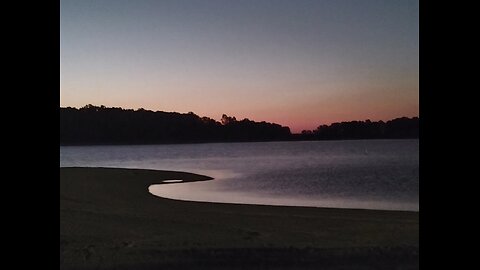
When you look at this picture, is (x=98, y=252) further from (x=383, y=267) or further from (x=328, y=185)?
(x=328, y=185)

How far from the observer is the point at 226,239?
6352mm

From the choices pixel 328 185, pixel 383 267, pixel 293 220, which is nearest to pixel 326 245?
pixel 383 267

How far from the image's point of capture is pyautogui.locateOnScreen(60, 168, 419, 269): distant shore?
5066 mm

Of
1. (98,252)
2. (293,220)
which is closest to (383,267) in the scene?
(98,252)

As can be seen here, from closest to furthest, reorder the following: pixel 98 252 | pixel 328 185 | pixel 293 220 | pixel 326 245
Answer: pixel 98 252 → pixel 326 245 → pixel 293 220 → pixel 328 185

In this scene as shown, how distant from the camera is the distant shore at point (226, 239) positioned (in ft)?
16.6
